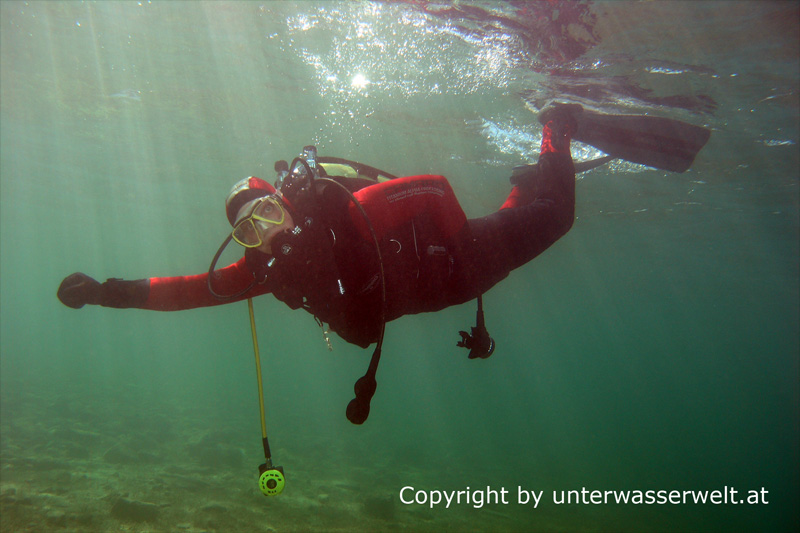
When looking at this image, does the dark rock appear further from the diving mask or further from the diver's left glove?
the diving mask

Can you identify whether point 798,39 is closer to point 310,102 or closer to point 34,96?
point 310,102

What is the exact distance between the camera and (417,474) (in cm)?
1512

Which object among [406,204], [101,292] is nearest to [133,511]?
[101,292]

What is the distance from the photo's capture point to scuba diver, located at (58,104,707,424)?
2.92m

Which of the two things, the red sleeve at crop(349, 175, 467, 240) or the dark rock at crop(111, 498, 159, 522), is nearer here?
the red sleeve at crop(349, 175, 467, 240)

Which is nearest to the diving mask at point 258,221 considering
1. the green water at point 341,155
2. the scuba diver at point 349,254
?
the scuba diver at point 349,254

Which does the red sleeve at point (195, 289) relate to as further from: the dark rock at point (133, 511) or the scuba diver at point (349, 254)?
the dark rock at point (133, 511)

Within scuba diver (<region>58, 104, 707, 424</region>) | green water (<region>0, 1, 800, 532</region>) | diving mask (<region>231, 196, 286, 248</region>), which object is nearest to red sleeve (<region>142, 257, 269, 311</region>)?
scuba diver (<region>58, 104, 707, 424</region>)

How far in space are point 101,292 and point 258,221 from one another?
1.43 m

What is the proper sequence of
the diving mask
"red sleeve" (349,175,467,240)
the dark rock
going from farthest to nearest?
the dark rock, "red sleeve" (349,175,467,240), the diving mask

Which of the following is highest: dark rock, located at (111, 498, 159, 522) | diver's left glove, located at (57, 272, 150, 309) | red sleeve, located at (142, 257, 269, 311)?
red sleeve, located at (142, 257, 269, 311)

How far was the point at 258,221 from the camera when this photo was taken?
293 centimetres

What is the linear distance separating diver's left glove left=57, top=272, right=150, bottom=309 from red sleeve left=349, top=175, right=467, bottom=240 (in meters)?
1.94

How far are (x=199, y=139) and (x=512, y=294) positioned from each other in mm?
34798
